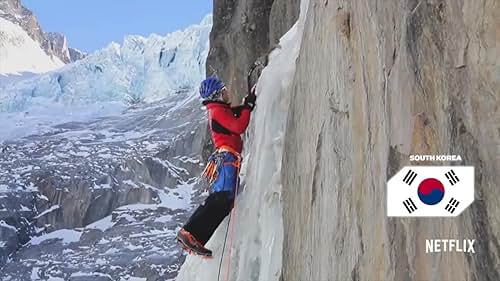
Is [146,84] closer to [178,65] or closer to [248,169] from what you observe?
[178,65]

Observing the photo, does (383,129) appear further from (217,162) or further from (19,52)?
(19,52)

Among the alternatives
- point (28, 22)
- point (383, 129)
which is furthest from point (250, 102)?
point (28, 22)

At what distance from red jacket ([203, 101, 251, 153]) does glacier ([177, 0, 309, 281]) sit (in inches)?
4.1

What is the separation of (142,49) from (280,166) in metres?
63.5

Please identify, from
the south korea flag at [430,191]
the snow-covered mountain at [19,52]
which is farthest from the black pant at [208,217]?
the snow-covered mountain at [19,52]

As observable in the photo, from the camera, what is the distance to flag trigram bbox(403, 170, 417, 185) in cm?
288

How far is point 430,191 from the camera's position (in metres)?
2.82

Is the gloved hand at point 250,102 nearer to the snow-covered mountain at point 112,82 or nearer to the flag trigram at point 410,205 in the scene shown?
the flag trigram at point 410,205

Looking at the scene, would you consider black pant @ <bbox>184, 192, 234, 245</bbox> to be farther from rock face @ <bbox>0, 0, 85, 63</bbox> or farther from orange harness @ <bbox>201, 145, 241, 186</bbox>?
rock face @ <bbox>0, 0, 85, 63</bbox>

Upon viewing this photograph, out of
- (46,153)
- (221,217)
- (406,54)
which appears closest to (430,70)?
(406,54)

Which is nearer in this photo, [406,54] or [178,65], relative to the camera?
[406,54]

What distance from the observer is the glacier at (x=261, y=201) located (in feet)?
15.6

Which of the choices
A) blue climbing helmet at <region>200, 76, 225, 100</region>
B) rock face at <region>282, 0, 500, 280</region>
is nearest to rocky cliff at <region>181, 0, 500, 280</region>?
rock face at <region>282, 0, 500, 280</region>

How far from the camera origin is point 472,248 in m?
2.48
